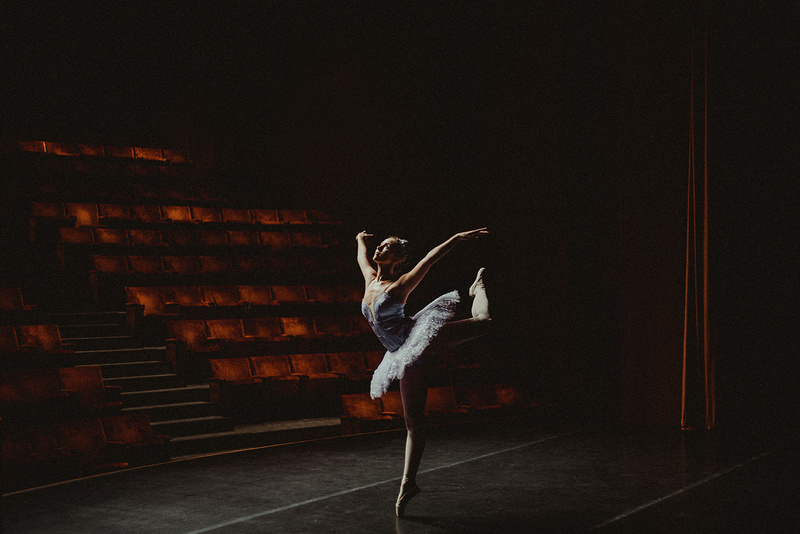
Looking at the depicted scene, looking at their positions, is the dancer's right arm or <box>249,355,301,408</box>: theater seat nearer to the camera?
the dancer's right arm

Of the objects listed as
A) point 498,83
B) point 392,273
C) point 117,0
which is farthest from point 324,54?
point 392,273

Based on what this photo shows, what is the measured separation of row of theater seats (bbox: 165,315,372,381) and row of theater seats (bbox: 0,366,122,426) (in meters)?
Result: 0.54

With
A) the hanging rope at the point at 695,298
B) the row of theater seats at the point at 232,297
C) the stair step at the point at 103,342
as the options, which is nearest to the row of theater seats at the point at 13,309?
the stair step at the point at 103,342

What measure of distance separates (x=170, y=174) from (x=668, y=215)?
388 centimetres

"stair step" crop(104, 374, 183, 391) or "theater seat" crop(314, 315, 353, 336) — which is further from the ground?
"theater seat" crop(314, 315, 353, 336)

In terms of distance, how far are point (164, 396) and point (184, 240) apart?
1.61m

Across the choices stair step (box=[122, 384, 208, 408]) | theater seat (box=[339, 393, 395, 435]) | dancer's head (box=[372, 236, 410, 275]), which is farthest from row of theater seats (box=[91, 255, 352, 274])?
dancer's head (box=[372, 236, 410, 275])

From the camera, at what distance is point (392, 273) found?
216 centimetres

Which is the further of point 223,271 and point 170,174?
point 170,174

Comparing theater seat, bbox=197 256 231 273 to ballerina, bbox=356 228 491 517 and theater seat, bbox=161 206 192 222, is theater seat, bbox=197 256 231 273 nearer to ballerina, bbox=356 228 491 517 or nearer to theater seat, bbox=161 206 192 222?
theater seat, bbox=161 206 192 222

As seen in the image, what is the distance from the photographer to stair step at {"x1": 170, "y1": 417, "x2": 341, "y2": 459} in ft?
9.94

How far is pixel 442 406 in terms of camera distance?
365cm

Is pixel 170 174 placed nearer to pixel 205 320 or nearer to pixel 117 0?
pixel 117 0

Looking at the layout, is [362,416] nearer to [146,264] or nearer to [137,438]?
[137,438]
